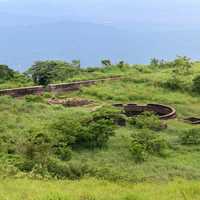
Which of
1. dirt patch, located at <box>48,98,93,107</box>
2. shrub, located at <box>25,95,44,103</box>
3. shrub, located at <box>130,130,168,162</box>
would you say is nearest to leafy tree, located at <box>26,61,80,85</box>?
dirt patch, located at <box>48,98,93,107</box>

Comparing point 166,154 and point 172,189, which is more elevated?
point 172,189

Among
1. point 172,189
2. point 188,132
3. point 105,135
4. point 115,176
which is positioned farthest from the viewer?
point 188,132

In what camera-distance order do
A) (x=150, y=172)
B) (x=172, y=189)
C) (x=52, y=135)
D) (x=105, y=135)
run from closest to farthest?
(x=172, y=189), (x=150, y=172), (x=52, y=135), (x=105, y=135)

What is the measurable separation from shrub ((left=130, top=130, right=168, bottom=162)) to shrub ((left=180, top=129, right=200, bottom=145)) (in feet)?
3.25

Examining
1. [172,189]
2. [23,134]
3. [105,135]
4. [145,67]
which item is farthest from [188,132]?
[145,67]

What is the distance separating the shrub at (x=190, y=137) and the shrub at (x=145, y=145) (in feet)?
3.25

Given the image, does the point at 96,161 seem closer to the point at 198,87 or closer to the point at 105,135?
the point at 105,135

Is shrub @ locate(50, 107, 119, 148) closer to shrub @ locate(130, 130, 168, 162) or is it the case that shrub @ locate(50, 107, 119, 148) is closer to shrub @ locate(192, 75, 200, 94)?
shrub @ locate(130, 130, 168, 162)

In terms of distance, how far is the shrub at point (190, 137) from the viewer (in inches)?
747

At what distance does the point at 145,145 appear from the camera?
17328 millimetres

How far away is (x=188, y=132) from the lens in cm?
1942

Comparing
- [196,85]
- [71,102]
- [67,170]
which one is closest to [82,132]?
[67,170]

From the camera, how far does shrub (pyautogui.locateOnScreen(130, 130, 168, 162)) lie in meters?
16.5

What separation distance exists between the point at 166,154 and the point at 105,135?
7.74 feet
